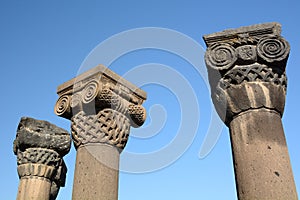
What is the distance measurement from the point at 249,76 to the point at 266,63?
0.29 meters

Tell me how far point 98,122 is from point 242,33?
295cm

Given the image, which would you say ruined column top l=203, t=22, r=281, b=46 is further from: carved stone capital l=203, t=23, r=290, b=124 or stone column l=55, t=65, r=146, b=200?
stone column l=55, t=65, r=146, b=200

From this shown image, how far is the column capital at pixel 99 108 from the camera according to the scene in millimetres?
6176

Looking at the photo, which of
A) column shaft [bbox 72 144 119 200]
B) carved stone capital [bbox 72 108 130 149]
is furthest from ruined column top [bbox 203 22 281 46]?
column shaft [bbox 72 144 119 200]

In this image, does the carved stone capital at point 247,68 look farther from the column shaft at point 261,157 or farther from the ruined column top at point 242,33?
the column shaft at point 261,157

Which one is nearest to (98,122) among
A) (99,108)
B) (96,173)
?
(99,108)

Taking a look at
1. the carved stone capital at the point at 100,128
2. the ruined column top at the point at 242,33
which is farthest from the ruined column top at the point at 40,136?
the ruined column top at the point at 242,33

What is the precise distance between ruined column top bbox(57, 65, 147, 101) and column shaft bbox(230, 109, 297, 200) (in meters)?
2.70

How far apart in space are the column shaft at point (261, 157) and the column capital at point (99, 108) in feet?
8.04

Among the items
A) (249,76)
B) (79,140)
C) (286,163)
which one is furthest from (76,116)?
(286,163)

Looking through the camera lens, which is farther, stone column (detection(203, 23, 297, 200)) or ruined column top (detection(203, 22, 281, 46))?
ruined column top (detection(203, 22, 281, 46))

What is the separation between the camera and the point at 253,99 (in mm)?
4500

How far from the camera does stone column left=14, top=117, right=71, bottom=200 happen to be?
316 inches

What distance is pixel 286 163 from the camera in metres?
A: 4.13
